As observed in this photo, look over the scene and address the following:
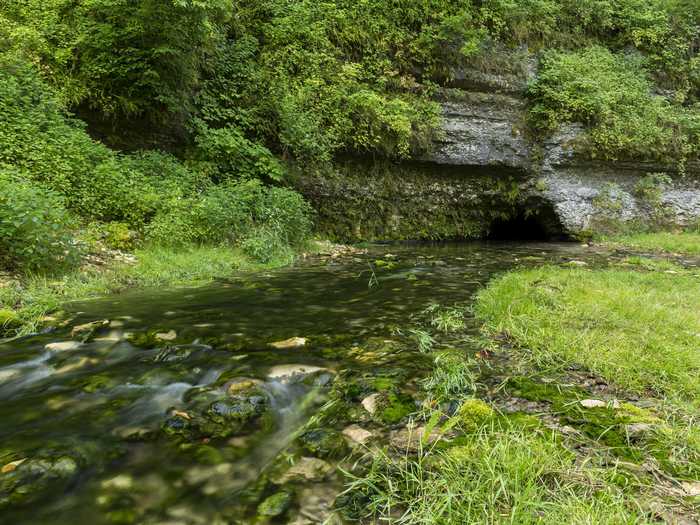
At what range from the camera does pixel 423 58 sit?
14328 mm

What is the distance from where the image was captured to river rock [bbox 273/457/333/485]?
2027 millimetres

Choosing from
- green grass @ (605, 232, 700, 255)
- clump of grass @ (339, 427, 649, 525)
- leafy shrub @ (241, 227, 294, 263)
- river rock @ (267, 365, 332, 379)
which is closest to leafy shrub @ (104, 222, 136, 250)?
leafy shrub @ (241, 227, 294, 263)

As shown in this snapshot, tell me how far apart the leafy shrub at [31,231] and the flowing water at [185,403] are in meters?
1.21

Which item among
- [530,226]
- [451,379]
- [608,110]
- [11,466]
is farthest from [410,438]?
[530,226]

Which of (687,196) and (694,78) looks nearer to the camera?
(687,196)

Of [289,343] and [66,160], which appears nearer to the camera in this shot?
[289,343]

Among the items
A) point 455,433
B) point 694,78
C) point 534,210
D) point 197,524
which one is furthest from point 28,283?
point 694,78

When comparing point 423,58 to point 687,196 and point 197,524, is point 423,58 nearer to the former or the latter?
point 687,196

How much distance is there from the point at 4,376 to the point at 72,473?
1.56 metres

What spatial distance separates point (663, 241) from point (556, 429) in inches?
552

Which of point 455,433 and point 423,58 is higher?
point 423,58

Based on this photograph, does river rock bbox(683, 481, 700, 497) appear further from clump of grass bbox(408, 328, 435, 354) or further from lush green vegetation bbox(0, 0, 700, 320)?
lush green vegetation bbox(0, 0, 700, 320)

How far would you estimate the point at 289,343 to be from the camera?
3781 millimetres

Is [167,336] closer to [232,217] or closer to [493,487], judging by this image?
[493,487]
